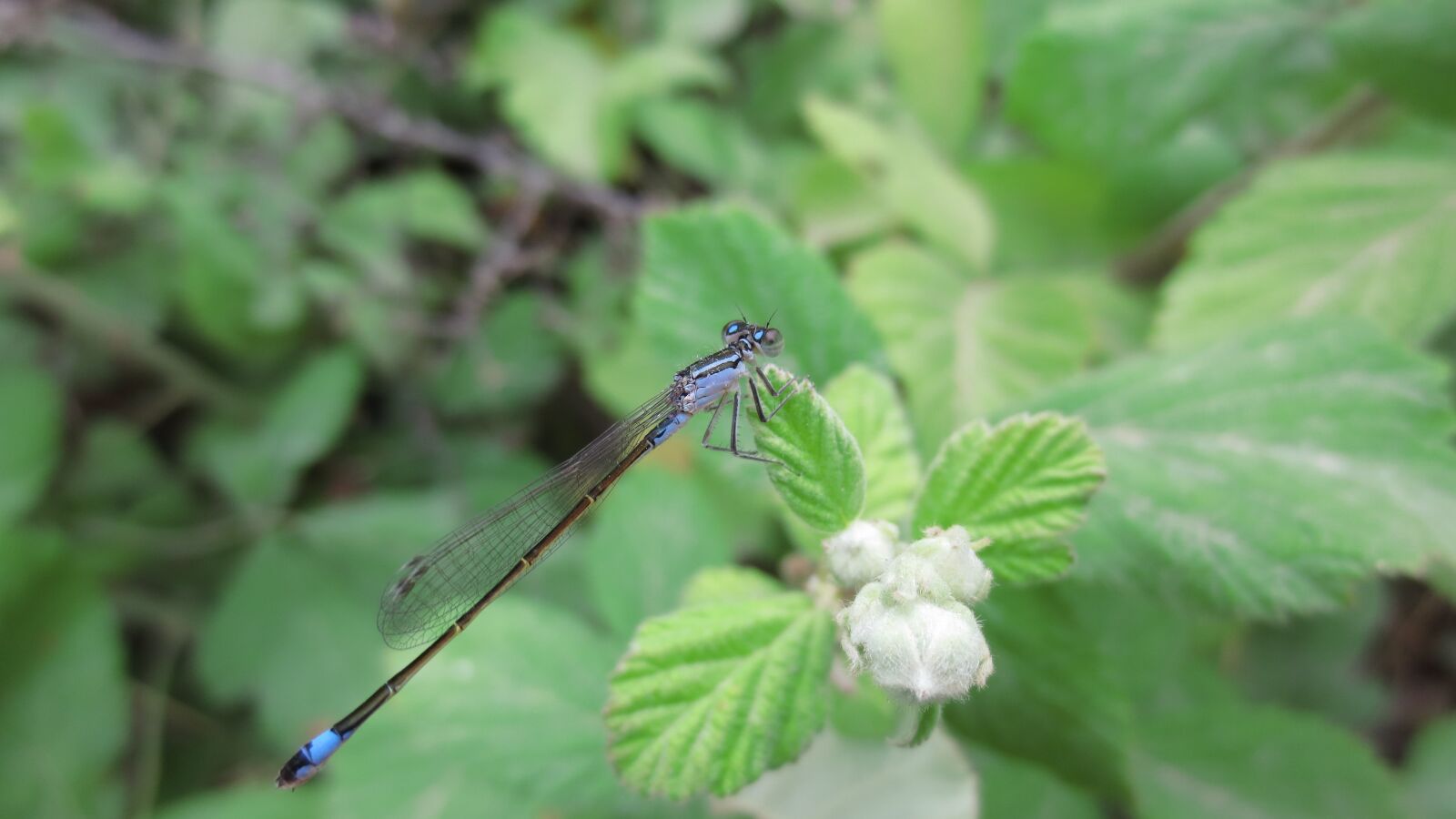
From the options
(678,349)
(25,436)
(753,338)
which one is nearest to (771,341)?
(753,338)

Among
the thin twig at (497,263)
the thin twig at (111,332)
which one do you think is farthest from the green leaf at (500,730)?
the thin twig at (111,332)

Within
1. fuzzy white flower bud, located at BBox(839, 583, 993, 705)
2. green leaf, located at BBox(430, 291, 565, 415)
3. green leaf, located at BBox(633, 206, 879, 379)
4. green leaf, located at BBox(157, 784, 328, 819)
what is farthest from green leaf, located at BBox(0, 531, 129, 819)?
fuzzy white flower bud, located at BBox(839, 583, 993, 705)

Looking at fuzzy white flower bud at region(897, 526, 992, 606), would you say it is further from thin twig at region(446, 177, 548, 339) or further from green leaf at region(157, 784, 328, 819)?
green leaf at region(157, 784, 328, 819)

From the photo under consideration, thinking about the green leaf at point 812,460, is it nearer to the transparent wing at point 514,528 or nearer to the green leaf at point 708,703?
the green leaf at point 708,703

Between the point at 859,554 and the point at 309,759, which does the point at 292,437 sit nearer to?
the point at 309,759

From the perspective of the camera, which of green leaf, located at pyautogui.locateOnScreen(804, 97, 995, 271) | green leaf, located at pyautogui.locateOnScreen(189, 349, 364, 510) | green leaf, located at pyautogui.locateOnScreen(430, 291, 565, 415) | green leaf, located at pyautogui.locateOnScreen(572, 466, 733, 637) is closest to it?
green leaf, located at pyautogui.locateOnScreen(572, 466, 733, 637)

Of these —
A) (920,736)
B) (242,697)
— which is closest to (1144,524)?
(920,736)

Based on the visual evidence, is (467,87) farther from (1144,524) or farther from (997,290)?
(1144,524)
